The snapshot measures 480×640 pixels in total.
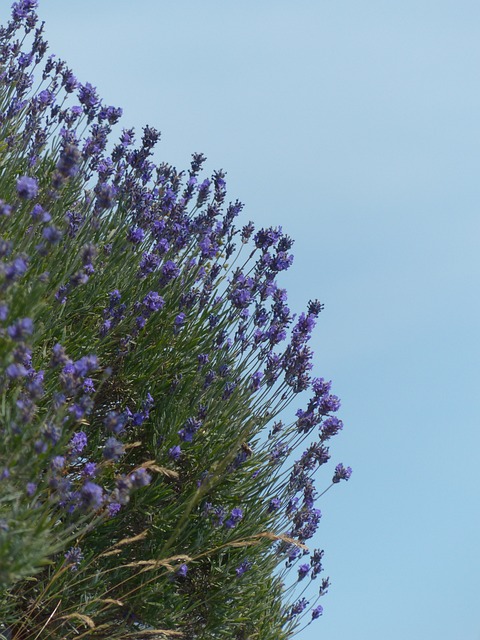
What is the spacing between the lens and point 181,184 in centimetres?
473

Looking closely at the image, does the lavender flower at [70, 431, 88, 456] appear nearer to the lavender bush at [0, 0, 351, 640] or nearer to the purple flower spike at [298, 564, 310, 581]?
the lavender bush at [0, 0, 351, 640]

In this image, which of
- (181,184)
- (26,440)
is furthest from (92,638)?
(181,184)

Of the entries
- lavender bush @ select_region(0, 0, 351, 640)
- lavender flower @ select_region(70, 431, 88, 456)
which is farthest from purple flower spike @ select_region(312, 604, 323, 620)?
lavender flower @ select_region(70, 431, 88, 456)

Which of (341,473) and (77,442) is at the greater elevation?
(341,473)

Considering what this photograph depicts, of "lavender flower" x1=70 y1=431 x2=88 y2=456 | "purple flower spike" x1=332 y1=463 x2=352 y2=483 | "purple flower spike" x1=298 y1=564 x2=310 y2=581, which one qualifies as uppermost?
"purple flower spike" x1=332 y1=463 x2=352 y2=483

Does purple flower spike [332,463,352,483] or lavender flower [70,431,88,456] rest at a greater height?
purple flower spike [332,463,352,483]

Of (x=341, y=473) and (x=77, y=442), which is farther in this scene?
(x=341, y=473)

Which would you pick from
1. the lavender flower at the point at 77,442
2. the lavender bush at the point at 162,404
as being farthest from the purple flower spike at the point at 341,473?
the lavender flower at the point at 77,442

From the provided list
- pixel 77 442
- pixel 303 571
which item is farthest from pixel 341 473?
pixel 77 442

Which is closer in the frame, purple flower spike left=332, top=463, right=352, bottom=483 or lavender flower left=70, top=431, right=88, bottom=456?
lavender flower left=70, top=431, right=88, bottom=456

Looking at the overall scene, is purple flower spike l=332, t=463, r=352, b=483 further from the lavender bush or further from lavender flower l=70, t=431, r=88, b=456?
lavender flower l=70, t=431, r=88, b=456

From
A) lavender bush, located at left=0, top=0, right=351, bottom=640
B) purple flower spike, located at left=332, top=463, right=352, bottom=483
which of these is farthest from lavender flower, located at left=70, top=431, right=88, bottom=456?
purple flower spike, located at left=332, top=463, right=352, bottom=483

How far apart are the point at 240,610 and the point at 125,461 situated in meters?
0.84

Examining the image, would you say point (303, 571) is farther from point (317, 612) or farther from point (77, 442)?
point (77, 442)
